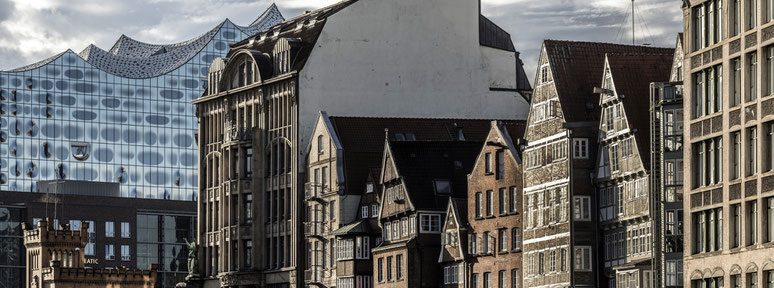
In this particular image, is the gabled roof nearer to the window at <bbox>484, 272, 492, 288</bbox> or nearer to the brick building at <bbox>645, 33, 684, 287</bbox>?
the window at <bbox>484, 272, 492, 288</bbox>

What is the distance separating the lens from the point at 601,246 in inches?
4358

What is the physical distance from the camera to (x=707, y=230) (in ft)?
299

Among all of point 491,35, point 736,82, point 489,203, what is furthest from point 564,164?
point 491,35

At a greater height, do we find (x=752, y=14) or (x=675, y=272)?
(x=752, y=14)

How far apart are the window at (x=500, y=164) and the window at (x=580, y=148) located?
10.4 m

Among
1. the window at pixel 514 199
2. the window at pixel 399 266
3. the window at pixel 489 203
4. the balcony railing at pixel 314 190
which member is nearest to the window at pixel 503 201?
the window at pixel 514 199

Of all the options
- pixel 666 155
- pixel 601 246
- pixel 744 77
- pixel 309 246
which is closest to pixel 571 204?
pixel 601 246

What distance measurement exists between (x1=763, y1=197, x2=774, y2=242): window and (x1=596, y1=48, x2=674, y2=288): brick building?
58.4 ft

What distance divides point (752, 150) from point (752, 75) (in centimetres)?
306

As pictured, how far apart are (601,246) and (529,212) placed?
772cm

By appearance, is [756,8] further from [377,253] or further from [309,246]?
[309,246]

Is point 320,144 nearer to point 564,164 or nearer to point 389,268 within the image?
point 389,268

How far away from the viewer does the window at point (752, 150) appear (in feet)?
282

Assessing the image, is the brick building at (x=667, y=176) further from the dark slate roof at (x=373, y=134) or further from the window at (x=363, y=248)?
the dark slate roof at (x=373, y=134)
